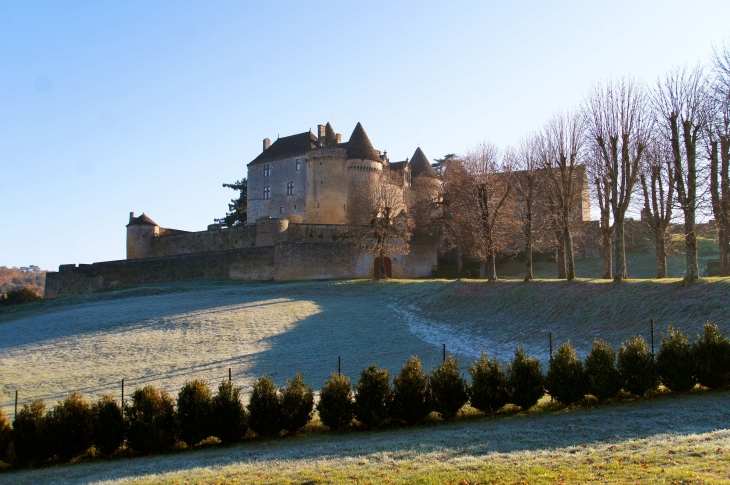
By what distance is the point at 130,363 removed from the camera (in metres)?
25.4

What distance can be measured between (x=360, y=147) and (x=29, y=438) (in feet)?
149

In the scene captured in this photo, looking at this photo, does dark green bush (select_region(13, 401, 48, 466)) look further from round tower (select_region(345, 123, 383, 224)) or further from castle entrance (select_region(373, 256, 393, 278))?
round tower (select_region(345, 123, 383, 224))

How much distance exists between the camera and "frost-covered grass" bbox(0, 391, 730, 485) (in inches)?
369

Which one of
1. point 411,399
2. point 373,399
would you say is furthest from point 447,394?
point 373,399

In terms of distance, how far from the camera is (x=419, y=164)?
66.1 meters

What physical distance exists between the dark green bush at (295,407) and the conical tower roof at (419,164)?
167 feet

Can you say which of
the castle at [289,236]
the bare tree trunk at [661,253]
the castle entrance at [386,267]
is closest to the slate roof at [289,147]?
the castle at [289,236]

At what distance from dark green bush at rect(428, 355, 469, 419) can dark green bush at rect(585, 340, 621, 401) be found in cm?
319

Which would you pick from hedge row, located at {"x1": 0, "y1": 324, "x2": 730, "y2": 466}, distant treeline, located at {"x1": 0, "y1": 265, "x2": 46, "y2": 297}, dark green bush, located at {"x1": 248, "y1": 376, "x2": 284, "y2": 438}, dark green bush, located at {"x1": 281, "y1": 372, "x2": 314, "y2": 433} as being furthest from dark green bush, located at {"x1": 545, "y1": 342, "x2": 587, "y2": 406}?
distant treeline, located at {"x1": 0, "y1": 265, "x2": 46, "y2": 297}

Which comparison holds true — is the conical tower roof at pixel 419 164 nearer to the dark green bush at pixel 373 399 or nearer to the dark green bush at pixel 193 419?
the dark green bush at pixel 373 399

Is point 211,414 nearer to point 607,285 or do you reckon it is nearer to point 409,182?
point 607,285

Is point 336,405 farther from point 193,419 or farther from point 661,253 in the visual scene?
point 661,253

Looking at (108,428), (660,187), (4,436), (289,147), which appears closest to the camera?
(4,436)

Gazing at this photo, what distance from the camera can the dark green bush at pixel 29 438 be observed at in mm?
14234
